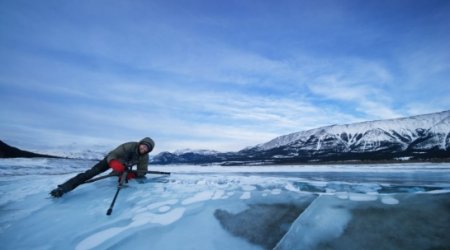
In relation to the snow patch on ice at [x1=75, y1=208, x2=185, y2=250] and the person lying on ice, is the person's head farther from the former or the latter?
the snow patch on ice at [x1=75, y1=208, x2=185, y2=250]

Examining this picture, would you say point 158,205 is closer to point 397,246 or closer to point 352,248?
point 352,248

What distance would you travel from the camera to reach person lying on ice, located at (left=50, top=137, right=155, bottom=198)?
5.12 metres

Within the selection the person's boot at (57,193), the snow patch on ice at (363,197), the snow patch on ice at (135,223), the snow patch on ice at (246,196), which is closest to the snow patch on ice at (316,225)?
the snow patch on ice at (363,197)

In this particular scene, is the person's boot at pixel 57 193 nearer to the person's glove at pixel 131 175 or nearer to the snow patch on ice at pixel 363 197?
the person's glove at pixel 131 175

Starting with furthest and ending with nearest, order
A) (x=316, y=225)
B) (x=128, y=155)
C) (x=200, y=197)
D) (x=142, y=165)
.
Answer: (x=142, y=165), (x=128, y=155), (x=200, y=197), (x=316, y=225)

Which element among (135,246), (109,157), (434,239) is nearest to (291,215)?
(434,239)

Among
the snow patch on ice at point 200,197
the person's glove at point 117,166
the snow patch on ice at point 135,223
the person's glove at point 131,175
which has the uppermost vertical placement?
the person's glove at point 117,166

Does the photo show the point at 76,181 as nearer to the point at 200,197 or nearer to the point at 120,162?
the point at 120,162

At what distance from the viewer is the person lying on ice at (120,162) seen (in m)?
5.12

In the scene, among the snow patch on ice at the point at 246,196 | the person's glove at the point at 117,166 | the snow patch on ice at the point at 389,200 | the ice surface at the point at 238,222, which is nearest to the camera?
the ice surface at the point at 238,222

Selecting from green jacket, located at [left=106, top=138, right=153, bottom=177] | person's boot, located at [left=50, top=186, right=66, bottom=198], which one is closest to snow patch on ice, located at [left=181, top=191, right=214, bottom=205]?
green jacket, located at [left=106, top=138, right=153, bottom=177]

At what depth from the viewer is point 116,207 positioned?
415 cm

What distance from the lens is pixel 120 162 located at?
212 inches

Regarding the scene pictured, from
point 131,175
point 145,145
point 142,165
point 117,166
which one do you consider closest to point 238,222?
point 117,166
